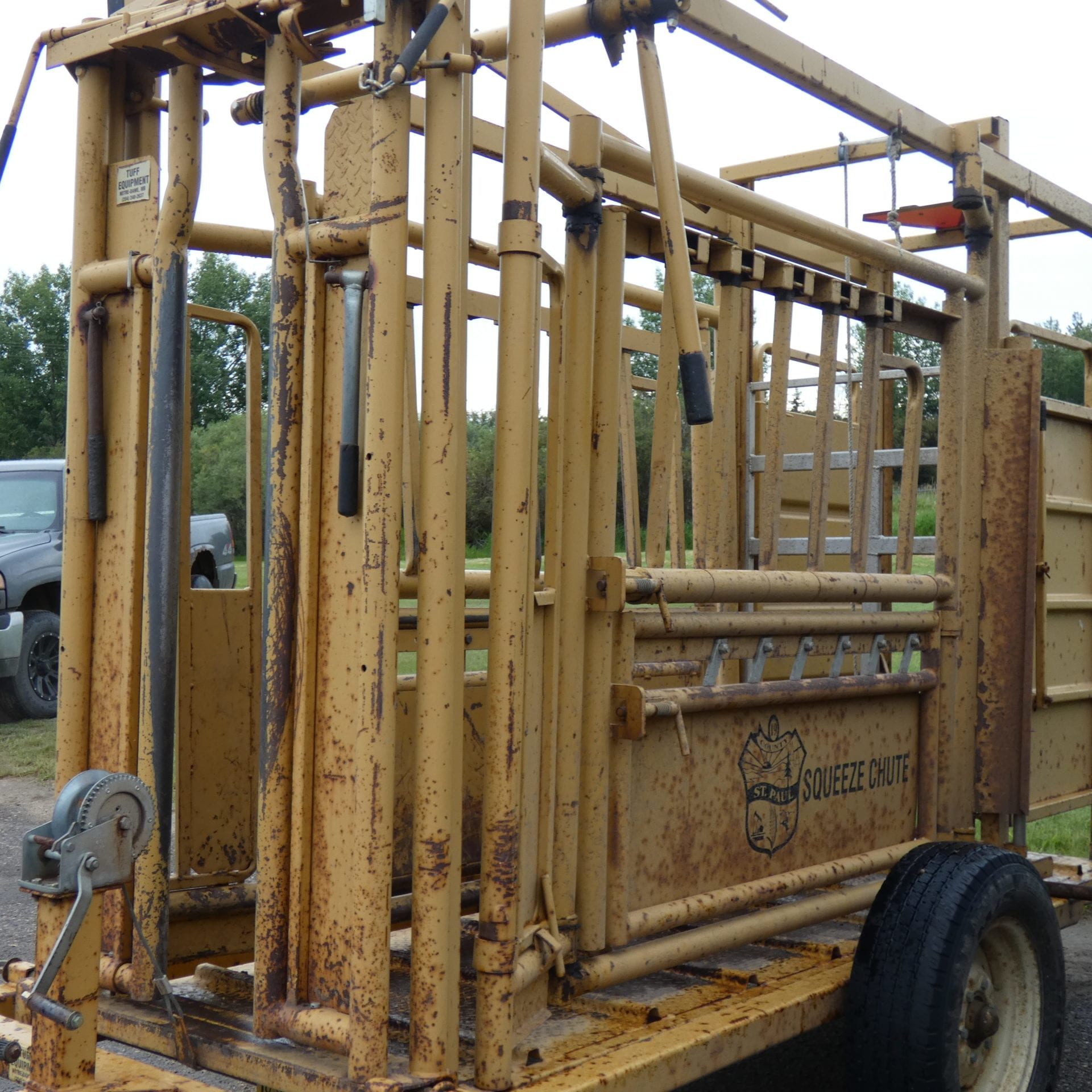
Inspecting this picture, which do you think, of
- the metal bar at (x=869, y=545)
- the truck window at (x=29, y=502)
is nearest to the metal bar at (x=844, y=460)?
the metal bar at (x=869, y=545)

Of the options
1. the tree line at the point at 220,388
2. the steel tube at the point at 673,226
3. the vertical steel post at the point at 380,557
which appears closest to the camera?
the vertical steel post at the point at 380,557

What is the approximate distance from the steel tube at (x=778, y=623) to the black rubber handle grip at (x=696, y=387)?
2.21ft

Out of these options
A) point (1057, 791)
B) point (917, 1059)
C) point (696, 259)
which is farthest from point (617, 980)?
point (1057, 791)

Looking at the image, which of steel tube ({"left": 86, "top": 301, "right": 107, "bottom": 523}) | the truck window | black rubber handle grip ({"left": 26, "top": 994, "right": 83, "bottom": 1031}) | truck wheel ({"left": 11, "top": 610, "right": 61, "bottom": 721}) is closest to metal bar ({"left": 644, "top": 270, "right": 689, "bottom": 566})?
steel tube ({"left": 86, "top": 301, "right": 107, "bottom": 523})

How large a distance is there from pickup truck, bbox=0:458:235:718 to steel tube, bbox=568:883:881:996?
22.5 feet

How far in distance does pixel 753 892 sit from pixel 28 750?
7627mm

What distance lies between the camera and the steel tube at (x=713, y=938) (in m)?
2.73

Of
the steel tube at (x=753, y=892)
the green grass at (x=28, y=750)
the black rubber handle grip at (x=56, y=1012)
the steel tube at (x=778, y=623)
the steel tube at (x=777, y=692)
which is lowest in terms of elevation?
the green grass at (x=28, y=750)

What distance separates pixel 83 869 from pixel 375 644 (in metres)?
0.58

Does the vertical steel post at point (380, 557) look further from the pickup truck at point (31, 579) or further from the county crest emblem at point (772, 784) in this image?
the pickup truck at point (31, 579)

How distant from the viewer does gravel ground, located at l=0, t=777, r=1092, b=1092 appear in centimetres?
409

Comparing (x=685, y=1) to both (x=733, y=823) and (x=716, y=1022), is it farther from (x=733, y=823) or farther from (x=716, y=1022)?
(x=716, y=1022)

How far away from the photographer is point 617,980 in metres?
2.76

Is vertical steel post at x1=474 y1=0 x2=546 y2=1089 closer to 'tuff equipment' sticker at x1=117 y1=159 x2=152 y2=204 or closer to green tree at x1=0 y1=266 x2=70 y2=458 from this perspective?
'tuff equipment' sticker at x1=117 y1=159 x2=152 y2=204
